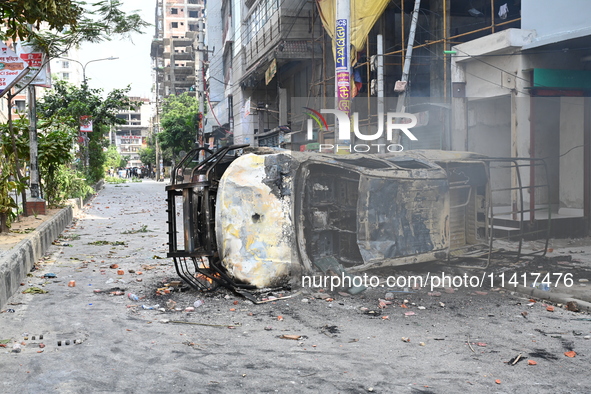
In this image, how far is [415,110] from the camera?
1730 cm

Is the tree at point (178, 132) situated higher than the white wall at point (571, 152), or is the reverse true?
the tree at point (178, 132)

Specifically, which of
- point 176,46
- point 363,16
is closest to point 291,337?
point 363,16

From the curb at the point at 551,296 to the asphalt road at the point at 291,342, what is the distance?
14cm

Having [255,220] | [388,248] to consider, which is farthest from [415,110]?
[255,220]

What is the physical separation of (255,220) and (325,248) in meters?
1.08

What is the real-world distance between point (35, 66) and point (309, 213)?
8066 mm

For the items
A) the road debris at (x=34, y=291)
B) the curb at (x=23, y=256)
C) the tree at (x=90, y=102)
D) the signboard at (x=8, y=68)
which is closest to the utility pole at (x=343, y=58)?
the curb at (x=23, y=256)

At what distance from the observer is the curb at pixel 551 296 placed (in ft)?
20.5

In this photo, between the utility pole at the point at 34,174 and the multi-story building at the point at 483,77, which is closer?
the multi-story building at the point at 483,77

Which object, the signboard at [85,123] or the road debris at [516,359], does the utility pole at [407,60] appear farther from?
the signboard at [85,123]

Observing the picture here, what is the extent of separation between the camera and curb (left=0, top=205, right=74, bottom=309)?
21.9ft

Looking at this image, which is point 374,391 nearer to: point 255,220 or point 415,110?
point 255,220

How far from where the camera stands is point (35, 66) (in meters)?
12.3

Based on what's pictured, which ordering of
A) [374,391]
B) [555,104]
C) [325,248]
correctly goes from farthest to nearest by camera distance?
[555,104], [325,248], [374,391]
